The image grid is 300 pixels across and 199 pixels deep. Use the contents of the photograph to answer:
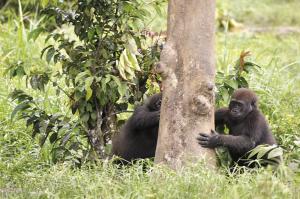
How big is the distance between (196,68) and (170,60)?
0.77 ft

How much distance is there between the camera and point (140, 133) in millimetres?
7406

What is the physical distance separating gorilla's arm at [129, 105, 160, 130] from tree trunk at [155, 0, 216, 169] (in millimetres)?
786

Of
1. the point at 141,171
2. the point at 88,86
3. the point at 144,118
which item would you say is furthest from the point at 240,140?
Result: the point at 88,86

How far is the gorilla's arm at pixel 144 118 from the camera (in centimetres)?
700

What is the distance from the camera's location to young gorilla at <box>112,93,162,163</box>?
706 centimetres

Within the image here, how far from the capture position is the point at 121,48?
22.5ft

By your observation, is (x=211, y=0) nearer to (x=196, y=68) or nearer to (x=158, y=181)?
(x=196, y=68)

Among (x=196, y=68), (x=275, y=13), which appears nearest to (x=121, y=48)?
(x=196, y=68)

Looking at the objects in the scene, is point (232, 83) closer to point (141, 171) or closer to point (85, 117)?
point (85, 117)

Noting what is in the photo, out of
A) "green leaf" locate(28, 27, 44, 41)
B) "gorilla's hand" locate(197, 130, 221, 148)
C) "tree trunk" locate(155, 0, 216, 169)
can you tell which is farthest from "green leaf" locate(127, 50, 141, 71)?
"green leaf" locate(28, 27, 44, 41)

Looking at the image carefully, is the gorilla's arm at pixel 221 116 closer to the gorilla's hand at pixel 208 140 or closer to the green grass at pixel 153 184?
the gorilla's hand at pixel 208 140

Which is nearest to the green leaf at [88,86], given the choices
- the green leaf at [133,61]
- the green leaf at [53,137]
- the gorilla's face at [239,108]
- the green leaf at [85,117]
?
the green leaf at [133,61]

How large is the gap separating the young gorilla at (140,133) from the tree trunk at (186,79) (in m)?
0.85

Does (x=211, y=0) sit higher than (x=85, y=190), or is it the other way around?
(x=211, y=0)
